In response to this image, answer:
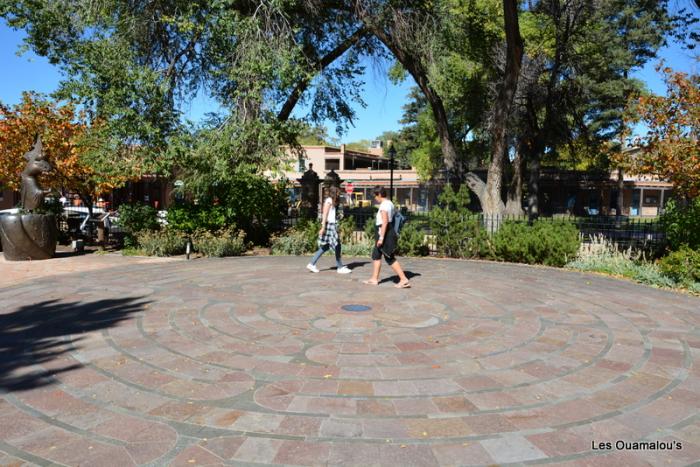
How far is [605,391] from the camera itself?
4.03 metres

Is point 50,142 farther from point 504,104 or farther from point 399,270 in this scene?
point 504,104

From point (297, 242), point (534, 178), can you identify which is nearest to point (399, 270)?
point (297, 242)

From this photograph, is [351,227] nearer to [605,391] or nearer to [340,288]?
[340,288]

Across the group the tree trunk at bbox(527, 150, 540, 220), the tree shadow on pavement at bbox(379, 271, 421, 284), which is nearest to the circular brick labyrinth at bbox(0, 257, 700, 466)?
the tree shadow on pavement at bbox(379, 271, 421, 284)

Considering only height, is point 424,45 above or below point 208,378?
above

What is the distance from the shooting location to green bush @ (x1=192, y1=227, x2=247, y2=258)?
1211 cm

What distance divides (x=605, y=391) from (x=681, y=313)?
3645 millimetres

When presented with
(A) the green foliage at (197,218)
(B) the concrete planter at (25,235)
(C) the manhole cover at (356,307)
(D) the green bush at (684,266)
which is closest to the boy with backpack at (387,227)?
(C) the manhole cover at (356,307)

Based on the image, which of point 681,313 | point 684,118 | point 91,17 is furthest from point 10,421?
point 684,118

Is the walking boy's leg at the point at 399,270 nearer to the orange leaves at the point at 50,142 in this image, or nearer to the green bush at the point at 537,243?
the green bush at the point at 537,243

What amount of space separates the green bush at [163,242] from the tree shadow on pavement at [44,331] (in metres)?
5.11

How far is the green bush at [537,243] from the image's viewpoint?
10859 millimetres

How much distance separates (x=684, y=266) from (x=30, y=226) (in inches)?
525

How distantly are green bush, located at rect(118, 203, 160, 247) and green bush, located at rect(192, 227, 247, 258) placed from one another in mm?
1455
